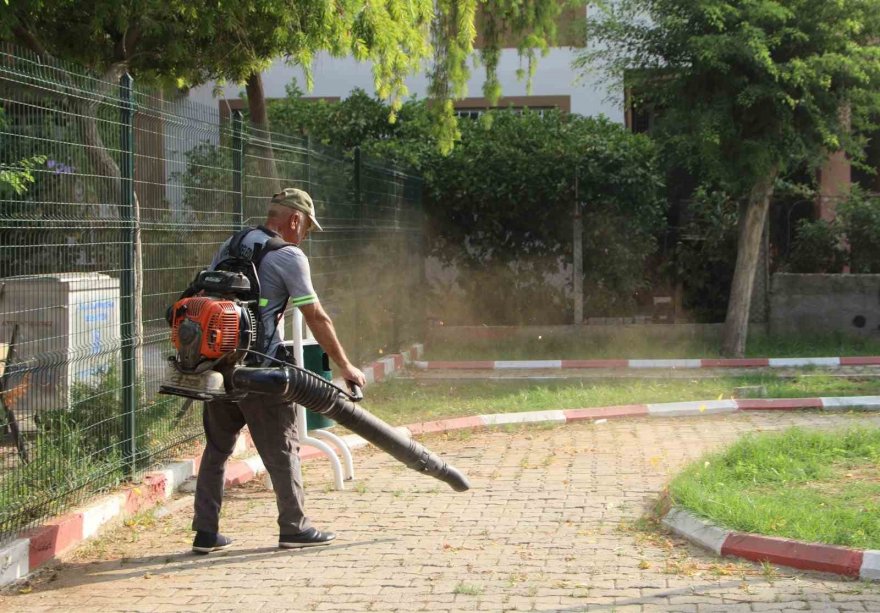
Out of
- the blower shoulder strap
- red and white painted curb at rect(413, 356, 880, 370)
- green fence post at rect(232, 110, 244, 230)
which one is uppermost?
green fence post at rect(232, 110, 244, 230)

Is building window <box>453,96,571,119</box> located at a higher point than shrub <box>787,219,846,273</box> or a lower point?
higher

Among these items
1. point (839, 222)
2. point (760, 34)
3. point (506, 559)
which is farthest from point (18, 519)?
point (839, 222)

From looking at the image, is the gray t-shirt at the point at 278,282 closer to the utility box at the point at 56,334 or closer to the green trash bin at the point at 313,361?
the utility box at the point at 56,334

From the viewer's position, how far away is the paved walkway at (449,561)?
5.32 m

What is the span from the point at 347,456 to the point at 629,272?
9.17 metres

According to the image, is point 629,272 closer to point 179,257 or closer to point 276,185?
point 276,185

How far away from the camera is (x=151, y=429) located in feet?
25.5

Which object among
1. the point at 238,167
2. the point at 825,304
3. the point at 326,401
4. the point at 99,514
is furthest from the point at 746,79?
the point at 99,514

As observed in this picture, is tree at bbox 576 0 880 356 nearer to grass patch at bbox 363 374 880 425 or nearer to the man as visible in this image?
grass patch at bbox 363 374 880 425

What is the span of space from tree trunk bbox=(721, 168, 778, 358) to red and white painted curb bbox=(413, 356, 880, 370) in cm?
76

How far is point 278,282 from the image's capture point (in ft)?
20.2

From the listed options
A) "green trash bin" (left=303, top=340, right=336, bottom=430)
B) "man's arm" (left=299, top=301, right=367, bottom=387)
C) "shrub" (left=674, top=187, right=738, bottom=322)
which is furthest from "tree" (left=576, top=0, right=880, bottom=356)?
"man's arm" (left=299, top=301, right=367, bottom=387)

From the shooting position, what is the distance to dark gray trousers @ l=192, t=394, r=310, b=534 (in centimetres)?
620

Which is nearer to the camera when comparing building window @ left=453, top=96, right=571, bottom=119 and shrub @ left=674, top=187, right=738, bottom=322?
shrub @ left=674, top=187, right=738, bottom=322
